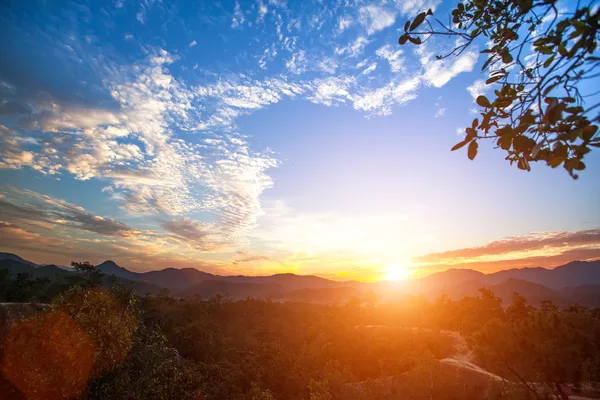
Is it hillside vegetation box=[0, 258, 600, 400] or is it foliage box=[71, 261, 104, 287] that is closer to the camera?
hillside vegetation box=[0, 258, 600, 400]

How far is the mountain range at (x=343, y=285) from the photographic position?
107 meters

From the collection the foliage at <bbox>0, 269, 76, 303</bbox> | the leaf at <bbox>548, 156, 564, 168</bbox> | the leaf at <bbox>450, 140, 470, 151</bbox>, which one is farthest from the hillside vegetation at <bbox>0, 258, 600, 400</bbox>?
the leaf at <bbox>548, 156, 564, 168</bbox>

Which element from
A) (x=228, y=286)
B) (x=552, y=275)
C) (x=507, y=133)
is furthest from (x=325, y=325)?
(x=552, y=275)

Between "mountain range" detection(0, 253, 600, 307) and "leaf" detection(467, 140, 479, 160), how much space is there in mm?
104686

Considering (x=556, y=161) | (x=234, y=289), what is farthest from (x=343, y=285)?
(x=556, y=161)

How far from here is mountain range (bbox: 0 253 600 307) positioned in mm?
106625

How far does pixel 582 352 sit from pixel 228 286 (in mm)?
123753

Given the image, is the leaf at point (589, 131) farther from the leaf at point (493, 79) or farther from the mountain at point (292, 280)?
the mountain at point (292, 280)

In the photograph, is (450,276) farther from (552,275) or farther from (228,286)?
(228,286)

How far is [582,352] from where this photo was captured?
11453mm

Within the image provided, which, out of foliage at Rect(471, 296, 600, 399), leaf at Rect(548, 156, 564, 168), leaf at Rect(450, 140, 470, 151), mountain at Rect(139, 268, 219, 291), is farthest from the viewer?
mountain at Rect(139, 268, 219, 291)

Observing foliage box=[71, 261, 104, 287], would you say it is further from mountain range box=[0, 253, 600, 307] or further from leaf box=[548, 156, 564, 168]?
mountain range box=[0, 253, 600, 307]

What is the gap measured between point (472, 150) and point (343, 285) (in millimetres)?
156341

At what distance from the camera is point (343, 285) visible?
14925 cm
